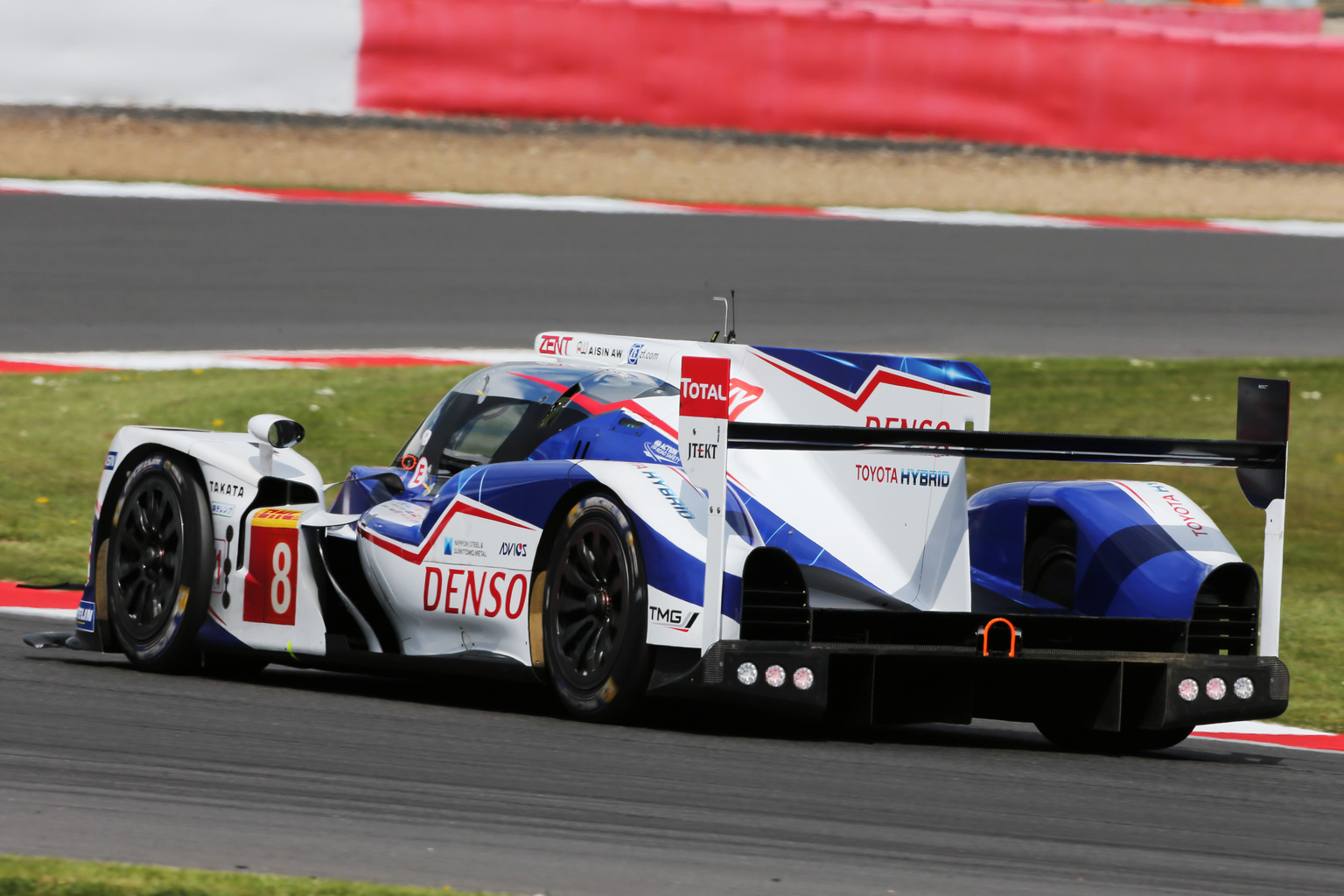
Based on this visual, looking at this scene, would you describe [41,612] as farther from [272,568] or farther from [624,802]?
[624,802]

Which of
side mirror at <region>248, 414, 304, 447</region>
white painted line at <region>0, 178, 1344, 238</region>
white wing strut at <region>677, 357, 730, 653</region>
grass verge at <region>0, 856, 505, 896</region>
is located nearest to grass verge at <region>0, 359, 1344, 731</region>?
side mirror at <region>248, 414, 304, 447</region>

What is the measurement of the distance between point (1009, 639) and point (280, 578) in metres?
2.75

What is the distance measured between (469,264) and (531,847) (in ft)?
42.3

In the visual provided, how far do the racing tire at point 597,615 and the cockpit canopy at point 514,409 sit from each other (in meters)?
0.72

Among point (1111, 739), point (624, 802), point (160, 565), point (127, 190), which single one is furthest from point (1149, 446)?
point (127, 190)

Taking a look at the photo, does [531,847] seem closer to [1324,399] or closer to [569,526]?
[569,526]

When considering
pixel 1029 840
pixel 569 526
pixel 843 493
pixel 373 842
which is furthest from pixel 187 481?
pixel 1029 840

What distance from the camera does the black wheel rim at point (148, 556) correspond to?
24.9ft

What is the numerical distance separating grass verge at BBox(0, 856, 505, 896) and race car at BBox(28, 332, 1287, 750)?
207cm

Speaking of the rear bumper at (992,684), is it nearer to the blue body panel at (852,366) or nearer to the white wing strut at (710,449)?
the white wing strut at (710,449)

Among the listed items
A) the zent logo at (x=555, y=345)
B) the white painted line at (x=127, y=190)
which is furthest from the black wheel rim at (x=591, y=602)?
the white painted line at (x=127, y=190)

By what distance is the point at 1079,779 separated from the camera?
594cm

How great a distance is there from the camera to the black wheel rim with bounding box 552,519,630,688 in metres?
6.12

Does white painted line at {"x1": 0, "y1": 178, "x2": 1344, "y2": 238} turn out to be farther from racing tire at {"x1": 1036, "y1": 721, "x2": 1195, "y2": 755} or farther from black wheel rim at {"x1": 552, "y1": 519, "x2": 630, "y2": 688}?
black wheel rim at {"x1": 552, "y1": 519, "x2": 630, "y2": 688}
